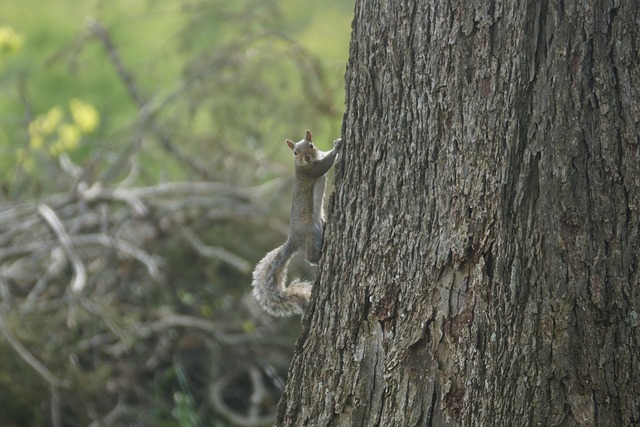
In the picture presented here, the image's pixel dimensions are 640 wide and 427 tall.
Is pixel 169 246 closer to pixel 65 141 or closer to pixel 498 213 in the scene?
pixel 65 141

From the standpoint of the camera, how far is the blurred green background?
4691 mm

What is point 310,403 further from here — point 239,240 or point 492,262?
point 239,240

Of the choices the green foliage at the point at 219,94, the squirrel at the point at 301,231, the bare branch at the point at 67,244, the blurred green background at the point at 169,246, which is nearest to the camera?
the squirrel at the point at 301,231

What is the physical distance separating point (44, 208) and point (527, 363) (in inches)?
134

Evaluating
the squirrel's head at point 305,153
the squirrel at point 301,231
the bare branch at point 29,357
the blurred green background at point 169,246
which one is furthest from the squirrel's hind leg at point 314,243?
the bare branch at point 29,357

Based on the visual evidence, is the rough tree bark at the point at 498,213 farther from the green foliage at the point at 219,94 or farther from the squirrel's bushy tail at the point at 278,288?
the green foliage at the point at 219,94

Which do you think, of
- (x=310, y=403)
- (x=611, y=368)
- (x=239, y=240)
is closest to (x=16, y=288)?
(x=239, y=240)

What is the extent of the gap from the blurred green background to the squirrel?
1367 millimetres

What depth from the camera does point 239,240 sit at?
5484 millimetres

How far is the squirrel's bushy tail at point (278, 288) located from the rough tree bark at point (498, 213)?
0.66m

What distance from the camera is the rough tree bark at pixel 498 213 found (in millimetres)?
2037

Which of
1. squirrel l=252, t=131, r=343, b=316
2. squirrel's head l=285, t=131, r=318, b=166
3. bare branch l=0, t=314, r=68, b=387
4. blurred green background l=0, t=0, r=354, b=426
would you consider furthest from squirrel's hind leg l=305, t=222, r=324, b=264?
bare branch l=0, t=314, r=68, b=387

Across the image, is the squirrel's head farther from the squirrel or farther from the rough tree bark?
the rough tree bark

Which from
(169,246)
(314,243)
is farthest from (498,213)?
(169,246)
